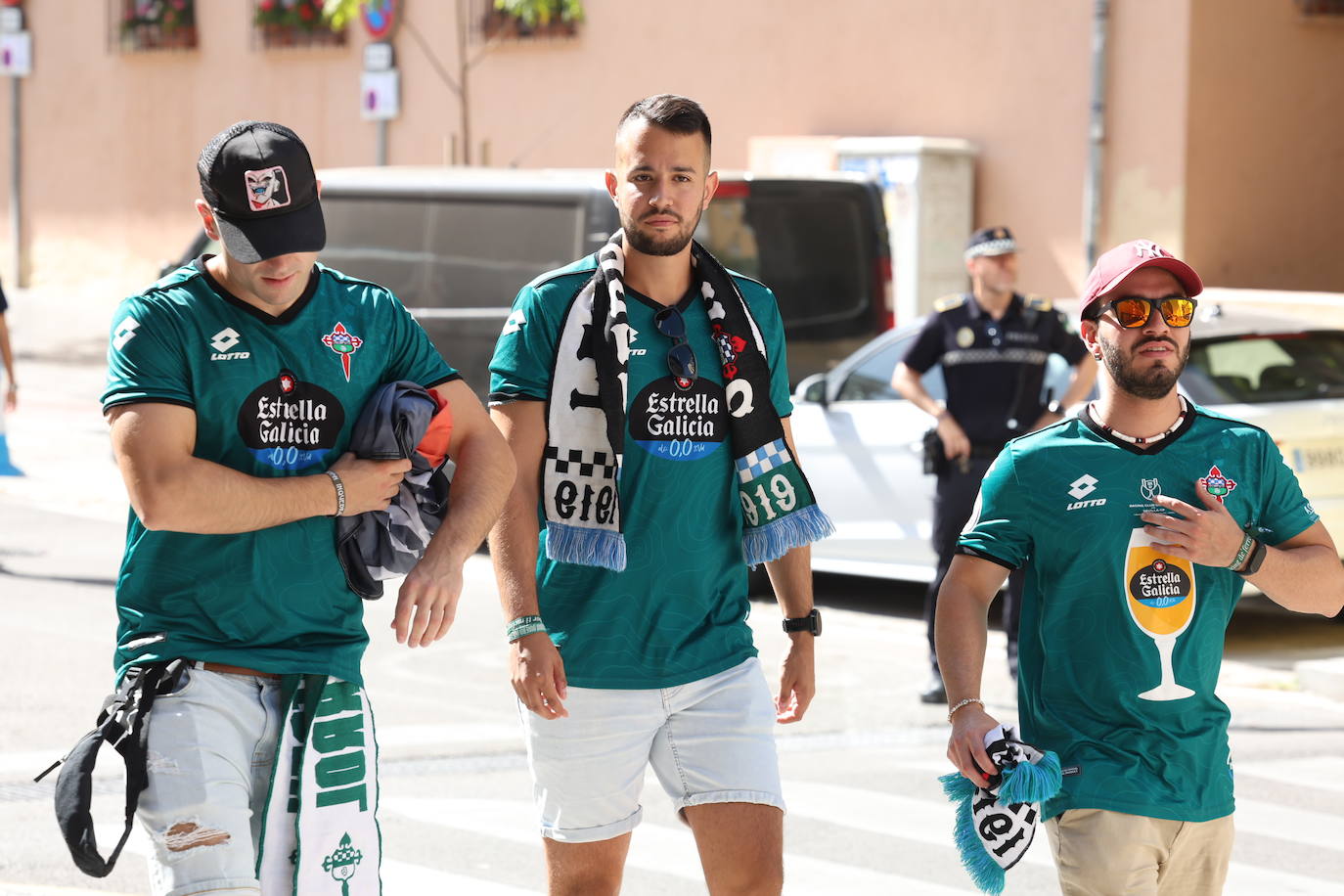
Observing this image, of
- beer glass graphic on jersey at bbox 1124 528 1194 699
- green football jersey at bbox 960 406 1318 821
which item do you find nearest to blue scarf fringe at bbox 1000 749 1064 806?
green football jersey at bbox 960 406 1318 821

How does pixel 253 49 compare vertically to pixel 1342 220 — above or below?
above

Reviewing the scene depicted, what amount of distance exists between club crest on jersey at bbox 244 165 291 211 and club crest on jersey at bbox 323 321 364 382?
0.87ft

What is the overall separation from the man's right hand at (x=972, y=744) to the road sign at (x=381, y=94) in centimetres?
2042

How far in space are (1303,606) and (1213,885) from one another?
0.54 metres

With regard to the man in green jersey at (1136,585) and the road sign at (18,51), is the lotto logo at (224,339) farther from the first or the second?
the road sign at (18,51)

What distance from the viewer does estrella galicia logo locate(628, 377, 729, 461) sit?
413cm

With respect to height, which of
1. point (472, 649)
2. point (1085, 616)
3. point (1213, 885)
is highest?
point (1085, 616)

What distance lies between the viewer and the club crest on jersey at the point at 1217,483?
3.75m

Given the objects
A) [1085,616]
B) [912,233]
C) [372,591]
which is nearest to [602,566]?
[372,591]

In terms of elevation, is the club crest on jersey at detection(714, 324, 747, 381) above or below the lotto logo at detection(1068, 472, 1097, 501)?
above

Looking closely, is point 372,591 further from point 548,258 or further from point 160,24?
point 160,24

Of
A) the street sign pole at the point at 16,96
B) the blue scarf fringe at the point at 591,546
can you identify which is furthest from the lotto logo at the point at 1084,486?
the street sign pole at the point at 16,96

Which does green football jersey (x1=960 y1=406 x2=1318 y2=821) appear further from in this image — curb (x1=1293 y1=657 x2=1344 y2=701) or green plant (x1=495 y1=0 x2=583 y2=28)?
green plant (x1=495 y1=0 x2=583 y2=28)

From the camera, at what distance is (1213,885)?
12.2ft
